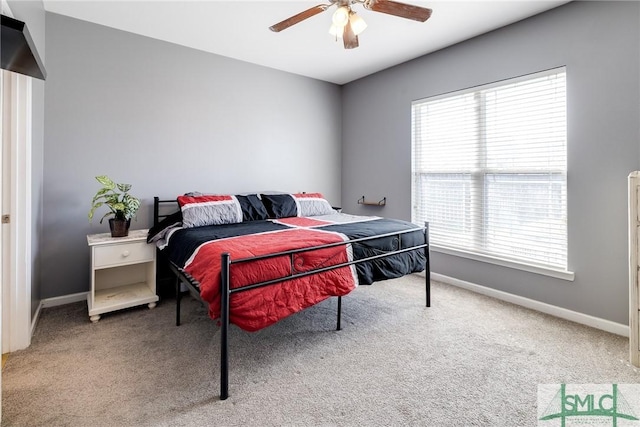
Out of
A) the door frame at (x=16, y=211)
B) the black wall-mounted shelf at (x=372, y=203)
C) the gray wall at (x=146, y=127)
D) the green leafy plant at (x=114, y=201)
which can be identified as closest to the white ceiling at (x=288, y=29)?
the gray wall at (x=146, y=127)

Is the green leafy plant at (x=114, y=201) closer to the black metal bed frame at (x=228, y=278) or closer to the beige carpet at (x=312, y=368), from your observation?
the black metal bed frame at (x=228, y=278)

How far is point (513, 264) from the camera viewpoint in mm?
3084

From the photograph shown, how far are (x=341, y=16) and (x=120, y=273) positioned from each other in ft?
9.85

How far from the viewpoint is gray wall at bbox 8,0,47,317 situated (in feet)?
8.09

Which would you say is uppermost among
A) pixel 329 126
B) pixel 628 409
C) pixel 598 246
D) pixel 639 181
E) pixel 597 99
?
pixel 329 126

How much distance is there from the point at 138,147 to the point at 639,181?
13.1 ft

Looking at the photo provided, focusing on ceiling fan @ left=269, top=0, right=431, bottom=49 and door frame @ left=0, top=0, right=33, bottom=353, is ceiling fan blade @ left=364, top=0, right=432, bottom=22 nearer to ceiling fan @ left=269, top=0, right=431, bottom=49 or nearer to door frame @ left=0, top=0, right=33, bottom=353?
ceiling fan @ left=269, top=0, right=431, bottom=49

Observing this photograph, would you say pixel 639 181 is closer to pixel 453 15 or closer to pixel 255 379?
pixel 453 15

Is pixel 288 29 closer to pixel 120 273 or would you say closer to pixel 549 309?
pixel 120 273

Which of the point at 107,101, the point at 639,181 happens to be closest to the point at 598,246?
the point at 639,181

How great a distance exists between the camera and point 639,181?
6.50 feet

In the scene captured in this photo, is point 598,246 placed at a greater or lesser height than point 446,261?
greater

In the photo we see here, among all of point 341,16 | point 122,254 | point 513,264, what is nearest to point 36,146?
point 122,254

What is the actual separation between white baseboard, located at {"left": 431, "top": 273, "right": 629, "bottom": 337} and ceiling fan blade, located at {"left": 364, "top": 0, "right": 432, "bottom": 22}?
2.56m
